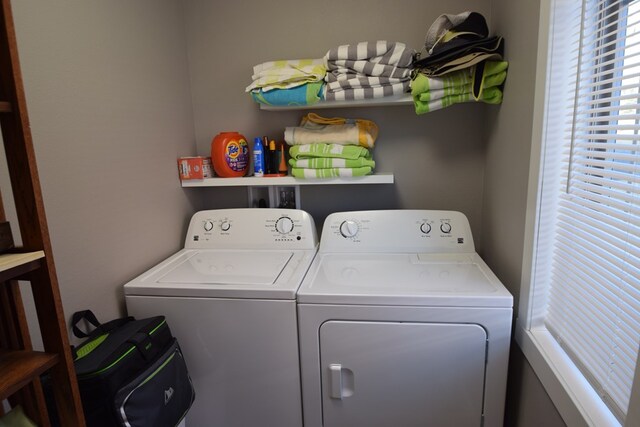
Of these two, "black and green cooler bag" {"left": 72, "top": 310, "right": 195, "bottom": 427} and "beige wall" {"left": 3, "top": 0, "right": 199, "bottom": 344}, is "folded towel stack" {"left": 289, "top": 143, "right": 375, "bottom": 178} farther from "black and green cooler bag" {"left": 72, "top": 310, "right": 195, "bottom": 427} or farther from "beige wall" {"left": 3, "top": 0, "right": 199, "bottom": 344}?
"black and green cooler bag" {"left": 72, "top": 310, "right": 195, "bottom": 427}

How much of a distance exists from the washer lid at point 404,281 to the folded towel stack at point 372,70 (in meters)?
0.74

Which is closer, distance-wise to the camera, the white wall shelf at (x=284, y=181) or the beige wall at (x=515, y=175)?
the beige wall at (x=515, y=175)

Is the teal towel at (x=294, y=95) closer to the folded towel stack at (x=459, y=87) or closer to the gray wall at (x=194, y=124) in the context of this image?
the gray wall at (x=194, y=124)

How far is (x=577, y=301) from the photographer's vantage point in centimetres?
103

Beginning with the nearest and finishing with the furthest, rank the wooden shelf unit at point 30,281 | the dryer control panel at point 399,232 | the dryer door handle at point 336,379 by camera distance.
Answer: the wooden shelf unit at point 30,281, the dryer door handle at point 336,379, the dryer control panel at point 399,232

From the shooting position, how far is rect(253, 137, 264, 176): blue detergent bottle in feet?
6.19

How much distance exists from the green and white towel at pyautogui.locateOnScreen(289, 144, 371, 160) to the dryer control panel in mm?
282

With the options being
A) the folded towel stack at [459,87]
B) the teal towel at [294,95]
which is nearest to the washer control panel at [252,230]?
the teal towel at [294,95]

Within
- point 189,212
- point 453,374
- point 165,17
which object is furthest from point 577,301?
point 165,17

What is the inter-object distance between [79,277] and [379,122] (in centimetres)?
150

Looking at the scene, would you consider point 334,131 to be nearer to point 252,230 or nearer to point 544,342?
point 252,230

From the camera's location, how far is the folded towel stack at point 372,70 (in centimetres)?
159

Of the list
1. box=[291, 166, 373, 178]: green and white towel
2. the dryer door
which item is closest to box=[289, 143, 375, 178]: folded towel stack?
box=[291, 166, 373, 178]: green and white towel

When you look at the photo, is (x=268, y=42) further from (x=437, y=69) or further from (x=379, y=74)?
(x=437, y=69)
